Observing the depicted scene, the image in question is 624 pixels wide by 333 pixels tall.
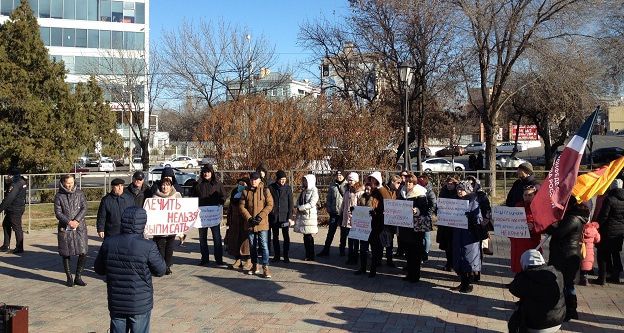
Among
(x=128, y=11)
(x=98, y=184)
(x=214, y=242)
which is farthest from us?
(x=128, y=11)

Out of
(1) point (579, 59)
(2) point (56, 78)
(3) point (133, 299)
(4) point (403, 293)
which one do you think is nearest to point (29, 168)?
(2) point (56, 78)

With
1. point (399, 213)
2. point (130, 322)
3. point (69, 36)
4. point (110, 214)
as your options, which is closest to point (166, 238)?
point (110, 214)

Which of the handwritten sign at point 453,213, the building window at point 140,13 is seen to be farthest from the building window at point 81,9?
the handwritten sign at point 453,213

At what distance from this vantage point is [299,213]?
12.8 m

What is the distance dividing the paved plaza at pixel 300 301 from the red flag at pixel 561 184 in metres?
1.51

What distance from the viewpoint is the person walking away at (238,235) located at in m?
11.5

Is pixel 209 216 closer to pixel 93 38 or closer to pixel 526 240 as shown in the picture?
pixel 526 240

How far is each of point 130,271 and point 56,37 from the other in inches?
2222

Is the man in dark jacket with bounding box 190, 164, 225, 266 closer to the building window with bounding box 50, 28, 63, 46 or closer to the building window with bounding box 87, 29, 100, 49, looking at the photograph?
the building window with bounding box 87, 29, 100, 49

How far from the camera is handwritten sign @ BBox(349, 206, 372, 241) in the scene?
11008 mm

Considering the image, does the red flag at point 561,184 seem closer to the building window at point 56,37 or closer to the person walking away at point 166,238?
the person walking away at point 166,238

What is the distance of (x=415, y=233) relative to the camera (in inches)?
414

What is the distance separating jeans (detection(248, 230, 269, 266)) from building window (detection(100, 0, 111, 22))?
51.2 m

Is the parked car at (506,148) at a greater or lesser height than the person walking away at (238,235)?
greater
